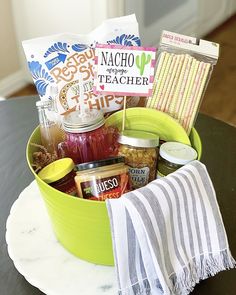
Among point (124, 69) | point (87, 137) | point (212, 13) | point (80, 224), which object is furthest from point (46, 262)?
point (212, 13)

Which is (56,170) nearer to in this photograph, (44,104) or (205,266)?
(44,104)

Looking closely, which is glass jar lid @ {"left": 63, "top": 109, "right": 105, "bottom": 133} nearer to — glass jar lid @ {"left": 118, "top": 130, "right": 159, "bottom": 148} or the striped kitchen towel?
glass jar lid @ {"left": 118, "top": 130, "right": 159, "bottom": 148}

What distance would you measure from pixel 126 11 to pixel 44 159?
1800 mm

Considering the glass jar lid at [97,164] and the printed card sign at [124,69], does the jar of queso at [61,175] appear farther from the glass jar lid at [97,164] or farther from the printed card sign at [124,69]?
the printed card sign at [124,69]

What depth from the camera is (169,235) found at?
69cm

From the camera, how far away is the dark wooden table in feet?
2.47

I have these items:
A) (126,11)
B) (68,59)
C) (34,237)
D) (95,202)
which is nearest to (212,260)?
→ (95,202)

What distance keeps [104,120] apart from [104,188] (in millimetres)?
152

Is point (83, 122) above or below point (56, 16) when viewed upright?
above

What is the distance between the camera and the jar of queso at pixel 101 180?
0.71 metres

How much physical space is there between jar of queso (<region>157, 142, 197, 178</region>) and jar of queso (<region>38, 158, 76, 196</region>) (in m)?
0.14

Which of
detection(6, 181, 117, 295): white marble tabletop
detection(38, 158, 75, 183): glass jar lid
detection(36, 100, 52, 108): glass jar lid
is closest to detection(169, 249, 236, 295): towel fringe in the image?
detection(6, 181, 117, 295): white marble tabletop

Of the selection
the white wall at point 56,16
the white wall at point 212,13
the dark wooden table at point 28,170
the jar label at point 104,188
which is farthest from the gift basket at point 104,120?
the white wall at point 212,13

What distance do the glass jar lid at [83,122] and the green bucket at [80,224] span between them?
0.25 feet
